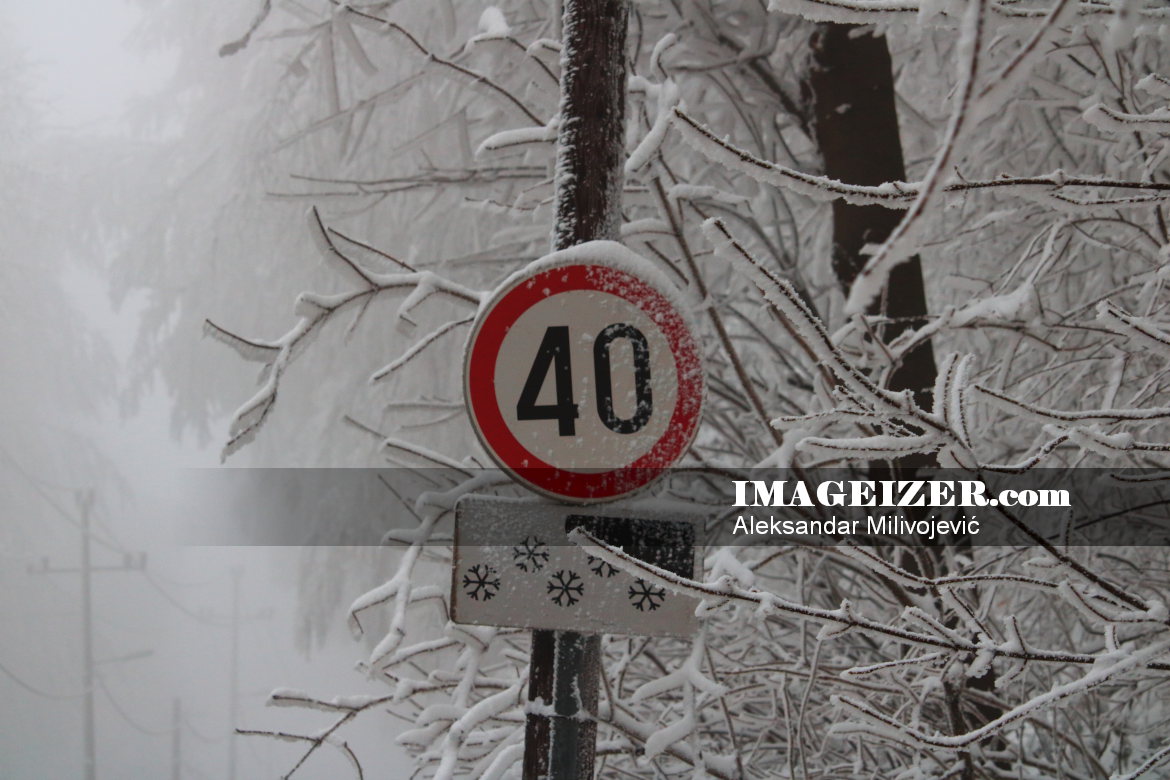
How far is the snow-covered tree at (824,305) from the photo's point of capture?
105cm

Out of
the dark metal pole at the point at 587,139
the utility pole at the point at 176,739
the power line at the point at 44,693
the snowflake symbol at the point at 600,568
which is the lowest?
the utility pole at the point at 176,739

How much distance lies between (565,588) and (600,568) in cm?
6

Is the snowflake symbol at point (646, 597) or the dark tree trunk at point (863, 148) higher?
the dark tree trunk at point (863, 148)

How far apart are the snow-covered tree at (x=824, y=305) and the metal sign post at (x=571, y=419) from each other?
0.23 metres

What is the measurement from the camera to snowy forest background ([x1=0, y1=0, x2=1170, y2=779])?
43.2 inches

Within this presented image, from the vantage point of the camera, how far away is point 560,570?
4.27ft

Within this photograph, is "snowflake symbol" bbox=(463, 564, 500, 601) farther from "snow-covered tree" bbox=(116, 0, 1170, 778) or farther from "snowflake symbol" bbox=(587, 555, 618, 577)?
"snow-covered tree" bbox=(116, 0, 1170, 778)

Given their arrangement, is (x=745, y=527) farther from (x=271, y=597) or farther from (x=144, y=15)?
(x=271, y=597)

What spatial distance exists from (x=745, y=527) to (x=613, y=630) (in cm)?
77

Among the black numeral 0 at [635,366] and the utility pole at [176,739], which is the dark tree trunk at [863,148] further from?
the utility pole at [176,739]

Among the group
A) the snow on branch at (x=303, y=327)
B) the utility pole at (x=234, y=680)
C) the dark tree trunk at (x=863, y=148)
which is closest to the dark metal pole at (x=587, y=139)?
the snow on branch at (x=303, y=327)

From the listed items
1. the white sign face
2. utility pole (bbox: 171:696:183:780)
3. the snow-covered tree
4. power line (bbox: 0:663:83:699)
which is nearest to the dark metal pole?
the snow-covered tree

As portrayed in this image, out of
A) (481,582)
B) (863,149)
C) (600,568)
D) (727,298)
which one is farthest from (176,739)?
(600,568)

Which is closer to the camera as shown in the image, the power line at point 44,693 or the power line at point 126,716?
the power line at point 44,693
